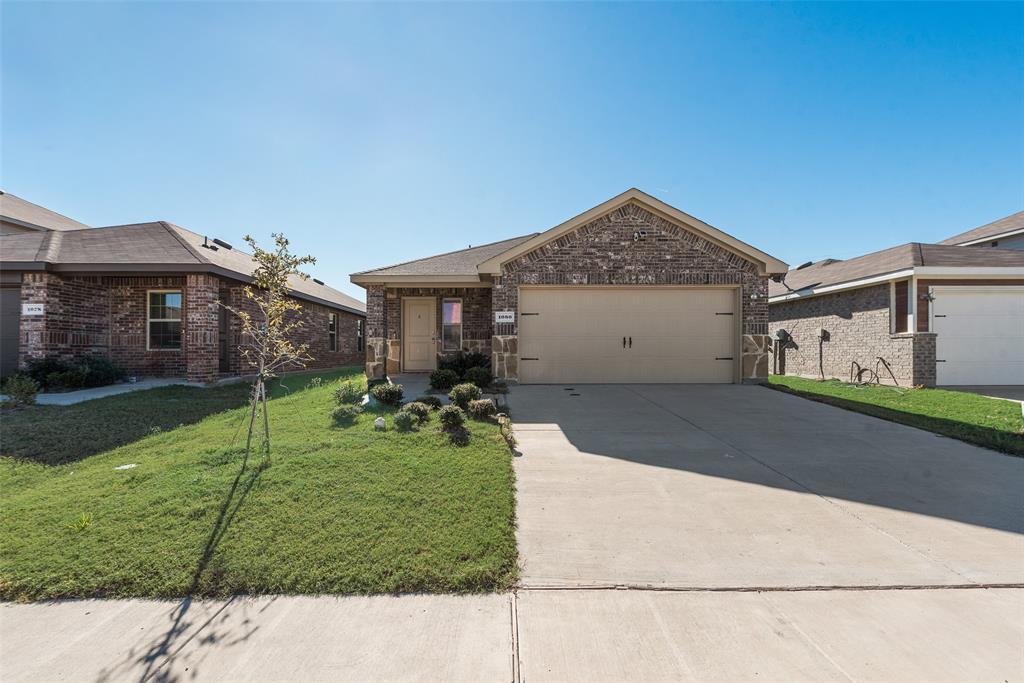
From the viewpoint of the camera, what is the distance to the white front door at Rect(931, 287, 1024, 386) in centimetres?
1113

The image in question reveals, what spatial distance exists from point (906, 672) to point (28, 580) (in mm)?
5218

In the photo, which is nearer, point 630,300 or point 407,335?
point 630,300

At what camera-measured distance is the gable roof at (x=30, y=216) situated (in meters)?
15.6

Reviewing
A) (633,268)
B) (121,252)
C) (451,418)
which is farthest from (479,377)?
(121,252)

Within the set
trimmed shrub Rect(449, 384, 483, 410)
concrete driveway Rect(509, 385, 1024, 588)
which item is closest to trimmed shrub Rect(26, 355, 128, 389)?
trimmed shrub Rect(449, 384, 483, 410)

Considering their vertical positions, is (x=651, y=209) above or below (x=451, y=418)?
above

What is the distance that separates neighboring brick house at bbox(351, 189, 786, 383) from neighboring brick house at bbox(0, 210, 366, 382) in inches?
220

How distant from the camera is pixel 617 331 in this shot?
33.9 feet

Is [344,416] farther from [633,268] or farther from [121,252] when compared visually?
[121,252]

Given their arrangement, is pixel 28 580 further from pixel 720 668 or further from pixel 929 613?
pixel 929 613

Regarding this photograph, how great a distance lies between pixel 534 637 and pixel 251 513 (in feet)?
8.65

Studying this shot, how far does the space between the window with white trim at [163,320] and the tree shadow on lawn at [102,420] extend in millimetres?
2392

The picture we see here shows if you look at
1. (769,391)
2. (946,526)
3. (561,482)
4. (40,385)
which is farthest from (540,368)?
(40,385)

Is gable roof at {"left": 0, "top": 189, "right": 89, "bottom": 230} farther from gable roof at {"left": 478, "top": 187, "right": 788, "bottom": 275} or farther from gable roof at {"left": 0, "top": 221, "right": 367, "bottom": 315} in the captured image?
gable roof at {"left": 478, "top": 187, "right": 788, "bottom": 275}
